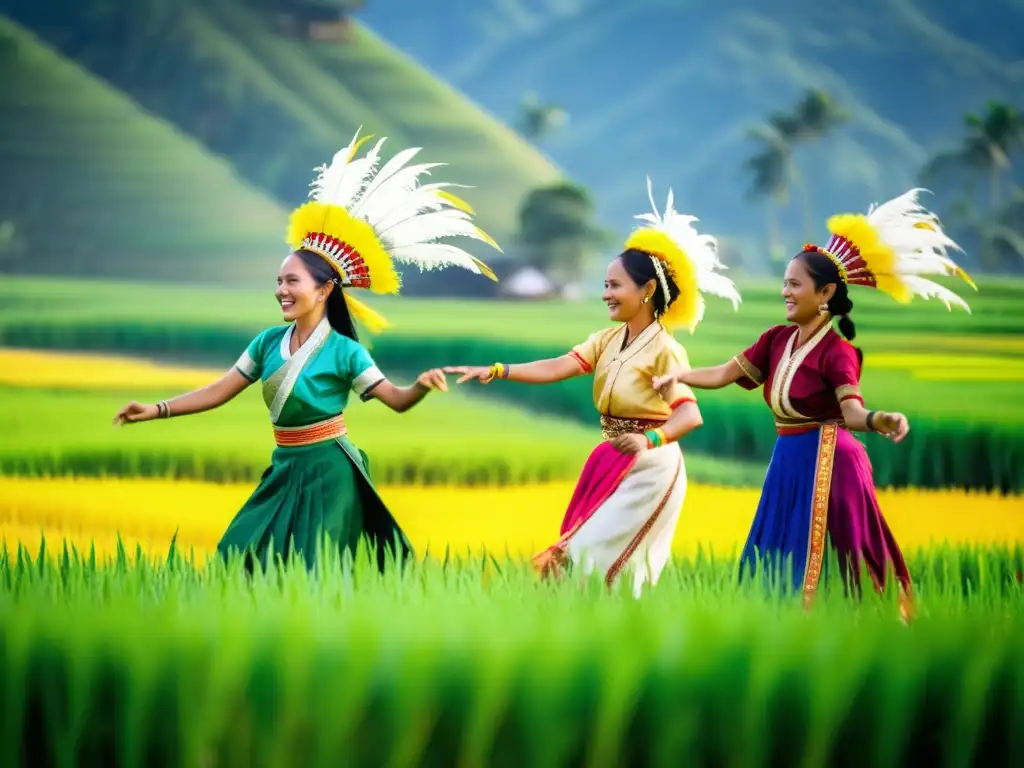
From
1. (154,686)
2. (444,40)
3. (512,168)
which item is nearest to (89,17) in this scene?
(512,168)

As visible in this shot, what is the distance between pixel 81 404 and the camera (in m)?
15.7

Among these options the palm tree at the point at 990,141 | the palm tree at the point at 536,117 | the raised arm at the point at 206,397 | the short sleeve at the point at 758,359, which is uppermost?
the palm tree at the point at 536,117

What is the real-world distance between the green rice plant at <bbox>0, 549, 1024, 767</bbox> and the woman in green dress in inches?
55.6

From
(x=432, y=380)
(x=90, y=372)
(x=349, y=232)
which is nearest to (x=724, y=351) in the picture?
(x=90, y=372)

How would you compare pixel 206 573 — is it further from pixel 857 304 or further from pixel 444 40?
pixel 444 40

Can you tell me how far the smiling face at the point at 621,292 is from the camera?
616 centimetres

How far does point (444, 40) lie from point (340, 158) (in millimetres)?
189306

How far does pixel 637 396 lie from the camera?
20.1 ft

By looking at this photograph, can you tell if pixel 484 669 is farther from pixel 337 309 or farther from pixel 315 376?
pixel 337 309

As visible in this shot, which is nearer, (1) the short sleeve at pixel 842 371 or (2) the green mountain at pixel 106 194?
(1) the short sleeve at pixel 842 371

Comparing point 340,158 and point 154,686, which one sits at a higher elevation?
point 340,158

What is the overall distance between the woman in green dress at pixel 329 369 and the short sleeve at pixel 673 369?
764 mm

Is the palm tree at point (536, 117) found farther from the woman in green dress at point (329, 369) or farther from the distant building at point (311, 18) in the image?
the woman in green dress at point (329, 369)

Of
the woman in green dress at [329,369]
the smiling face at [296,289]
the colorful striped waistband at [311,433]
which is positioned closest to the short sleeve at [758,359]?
the woman in green dress at [329,369]
